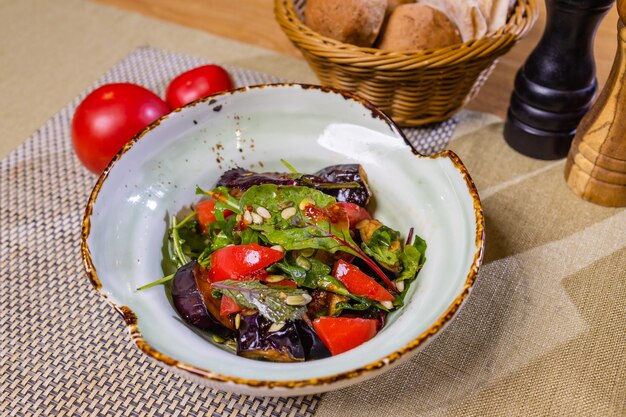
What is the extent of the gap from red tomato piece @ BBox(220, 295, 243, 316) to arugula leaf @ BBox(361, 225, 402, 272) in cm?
30

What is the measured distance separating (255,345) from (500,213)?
79 centimetres

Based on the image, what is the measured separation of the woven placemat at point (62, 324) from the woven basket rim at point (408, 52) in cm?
32

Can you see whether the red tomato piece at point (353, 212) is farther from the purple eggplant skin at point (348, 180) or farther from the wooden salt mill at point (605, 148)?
the wooden salt mill at point (605, 148)

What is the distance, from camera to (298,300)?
118cm

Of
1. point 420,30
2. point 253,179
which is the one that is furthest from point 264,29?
point 253,179

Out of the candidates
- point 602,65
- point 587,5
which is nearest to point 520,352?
point 587,5

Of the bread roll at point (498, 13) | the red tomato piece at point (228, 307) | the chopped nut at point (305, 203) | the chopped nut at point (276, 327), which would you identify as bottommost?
the red tomato piece at point (228, 307)

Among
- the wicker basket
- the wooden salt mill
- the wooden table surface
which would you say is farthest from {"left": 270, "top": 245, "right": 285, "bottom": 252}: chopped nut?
the wooden table surface

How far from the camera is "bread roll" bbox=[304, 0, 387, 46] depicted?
169 cm

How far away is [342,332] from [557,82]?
35.8 inches

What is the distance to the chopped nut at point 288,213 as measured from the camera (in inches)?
50.6

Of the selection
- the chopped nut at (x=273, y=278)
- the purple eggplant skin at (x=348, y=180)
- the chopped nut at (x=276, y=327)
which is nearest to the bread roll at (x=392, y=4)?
the purple eggplant skin at (x=348, y=180)

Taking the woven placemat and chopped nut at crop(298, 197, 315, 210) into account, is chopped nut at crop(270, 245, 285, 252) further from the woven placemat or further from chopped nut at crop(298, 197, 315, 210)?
the woven placemat

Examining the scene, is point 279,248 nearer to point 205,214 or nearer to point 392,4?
point 205,214
